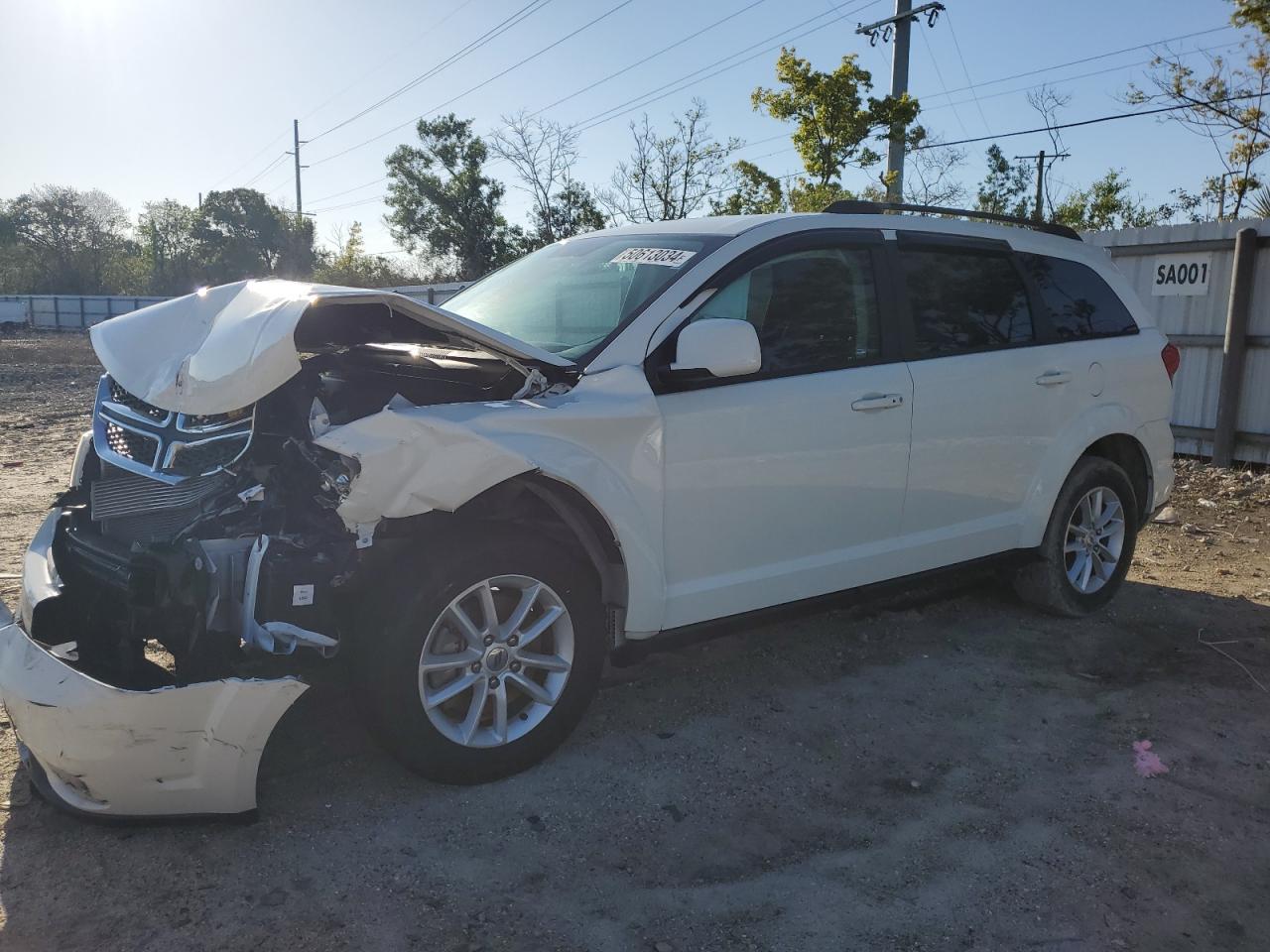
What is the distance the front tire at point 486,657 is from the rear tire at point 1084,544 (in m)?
2.75

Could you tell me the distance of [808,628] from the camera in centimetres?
484

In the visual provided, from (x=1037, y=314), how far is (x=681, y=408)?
7.46 feet

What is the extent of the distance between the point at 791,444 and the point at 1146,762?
1761mm

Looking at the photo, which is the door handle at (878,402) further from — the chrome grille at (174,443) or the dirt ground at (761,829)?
the chrome grille at (174,443)

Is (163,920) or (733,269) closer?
(163,920)

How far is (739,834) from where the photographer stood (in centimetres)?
303

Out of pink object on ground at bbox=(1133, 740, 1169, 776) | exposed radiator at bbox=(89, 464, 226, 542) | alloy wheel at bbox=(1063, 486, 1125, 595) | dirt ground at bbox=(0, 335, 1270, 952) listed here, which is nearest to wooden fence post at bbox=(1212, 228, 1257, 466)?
alloy wheel at bbox=(1063, 486, 1125, 595)

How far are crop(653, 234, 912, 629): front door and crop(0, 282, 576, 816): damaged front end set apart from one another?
2.16 ft

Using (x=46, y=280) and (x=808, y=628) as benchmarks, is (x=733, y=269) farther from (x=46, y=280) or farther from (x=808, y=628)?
(x=46, y=280)

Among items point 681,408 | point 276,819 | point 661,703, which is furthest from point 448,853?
point 681,408

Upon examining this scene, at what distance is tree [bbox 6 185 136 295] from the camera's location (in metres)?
63.1

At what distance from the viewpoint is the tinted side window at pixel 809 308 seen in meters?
3.70

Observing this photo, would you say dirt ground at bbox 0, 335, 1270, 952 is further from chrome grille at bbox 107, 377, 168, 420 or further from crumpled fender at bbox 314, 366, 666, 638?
chrome grille at bbox 107, 377, 168, 420

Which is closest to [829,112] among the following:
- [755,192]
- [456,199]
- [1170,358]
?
[755,192]
